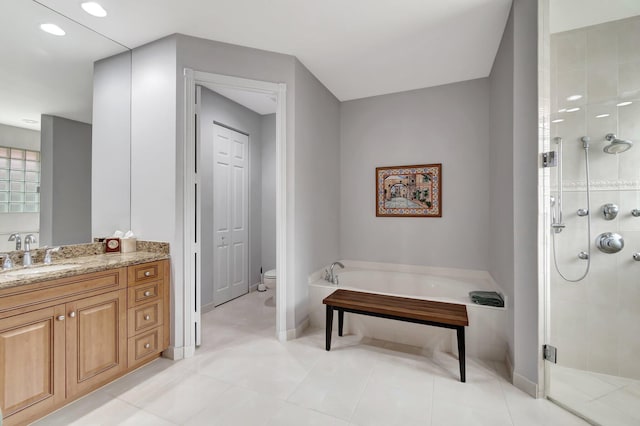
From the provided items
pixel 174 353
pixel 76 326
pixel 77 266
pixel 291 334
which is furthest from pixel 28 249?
pixel 291 334

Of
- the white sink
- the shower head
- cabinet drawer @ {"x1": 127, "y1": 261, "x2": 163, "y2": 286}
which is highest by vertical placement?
the shower head

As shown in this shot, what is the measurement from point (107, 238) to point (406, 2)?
3.02m

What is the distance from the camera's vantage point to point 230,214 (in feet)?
12.7

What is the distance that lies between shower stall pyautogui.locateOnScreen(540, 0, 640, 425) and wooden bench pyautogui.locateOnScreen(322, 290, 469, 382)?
1.72ft

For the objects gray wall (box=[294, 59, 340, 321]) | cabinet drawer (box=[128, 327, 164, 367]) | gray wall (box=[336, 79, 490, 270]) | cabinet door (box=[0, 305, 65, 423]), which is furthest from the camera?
gray wall (box=[336, 79, 490, 270])

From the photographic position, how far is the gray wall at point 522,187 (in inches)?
72.8

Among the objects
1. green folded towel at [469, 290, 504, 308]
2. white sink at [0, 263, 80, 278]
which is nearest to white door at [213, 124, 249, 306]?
white sink at [0, 263, 80, 278]

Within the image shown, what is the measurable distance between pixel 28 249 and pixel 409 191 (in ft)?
11.4

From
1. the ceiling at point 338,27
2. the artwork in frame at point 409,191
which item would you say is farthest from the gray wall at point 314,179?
the artwork in frame at point 409,191

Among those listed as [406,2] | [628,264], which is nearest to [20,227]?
[406,2]

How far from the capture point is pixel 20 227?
6.25 ft

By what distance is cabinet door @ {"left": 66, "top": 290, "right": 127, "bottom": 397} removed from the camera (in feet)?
5.69

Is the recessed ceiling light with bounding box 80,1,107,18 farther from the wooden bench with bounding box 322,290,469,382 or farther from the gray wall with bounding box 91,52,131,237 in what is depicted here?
the wooden bench with bounding box 322,290,469,382

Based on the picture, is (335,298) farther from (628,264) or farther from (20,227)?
(20,227)
